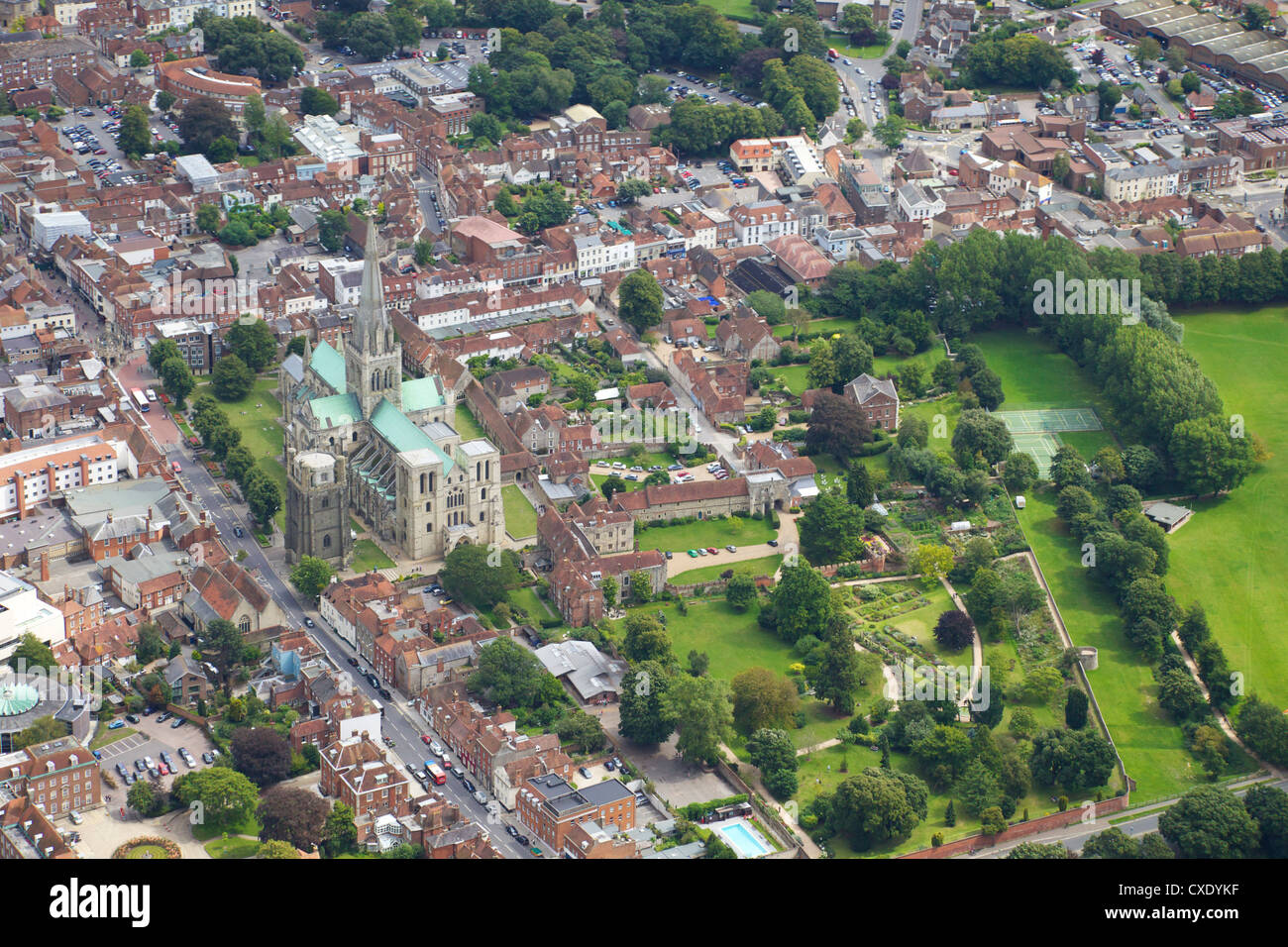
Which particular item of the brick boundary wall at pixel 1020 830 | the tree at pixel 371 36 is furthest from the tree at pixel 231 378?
the tree at pixel 371 36

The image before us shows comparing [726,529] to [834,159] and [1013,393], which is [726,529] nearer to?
[1013,393]

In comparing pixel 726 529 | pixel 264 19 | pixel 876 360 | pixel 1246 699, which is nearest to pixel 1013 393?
pixel 876 360

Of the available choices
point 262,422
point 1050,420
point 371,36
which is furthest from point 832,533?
point 371,36

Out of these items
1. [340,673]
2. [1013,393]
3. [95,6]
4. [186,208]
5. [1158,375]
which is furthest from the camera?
[95,6]

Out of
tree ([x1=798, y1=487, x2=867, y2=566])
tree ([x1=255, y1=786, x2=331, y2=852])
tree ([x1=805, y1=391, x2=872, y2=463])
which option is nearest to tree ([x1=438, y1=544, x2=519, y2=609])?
tree ([x1=798, y1=487, x2=867, y2=566])

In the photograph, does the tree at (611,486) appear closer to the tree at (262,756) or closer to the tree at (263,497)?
the tree at (263,497)

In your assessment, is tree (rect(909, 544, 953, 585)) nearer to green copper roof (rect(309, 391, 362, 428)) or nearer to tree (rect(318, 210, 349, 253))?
green copper roof (rect(309, 391, 362, 428))
